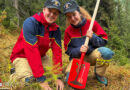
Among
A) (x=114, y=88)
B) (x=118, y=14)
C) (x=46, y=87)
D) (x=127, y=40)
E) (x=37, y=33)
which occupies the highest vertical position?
(x=118, y=14)

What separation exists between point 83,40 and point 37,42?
0.85 m

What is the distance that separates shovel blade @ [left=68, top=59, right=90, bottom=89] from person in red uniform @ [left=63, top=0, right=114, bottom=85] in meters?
0.18

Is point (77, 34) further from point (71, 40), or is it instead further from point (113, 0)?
point (113, 0)

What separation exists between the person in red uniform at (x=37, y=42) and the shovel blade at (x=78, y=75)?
8.3 inches

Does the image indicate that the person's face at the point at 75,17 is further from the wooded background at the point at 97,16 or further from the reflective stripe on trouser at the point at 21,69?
the wooded background at the point at 97,16

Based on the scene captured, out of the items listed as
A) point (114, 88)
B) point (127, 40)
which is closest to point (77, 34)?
point (114, 88)

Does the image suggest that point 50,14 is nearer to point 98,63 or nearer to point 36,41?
point 36,41

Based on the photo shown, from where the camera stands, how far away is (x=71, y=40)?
2605 mm

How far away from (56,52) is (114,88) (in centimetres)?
116

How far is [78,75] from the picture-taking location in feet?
7.45

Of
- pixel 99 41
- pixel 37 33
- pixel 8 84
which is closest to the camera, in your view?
pixel 8 84

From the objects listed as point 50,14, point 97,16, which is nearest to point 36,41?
point 50,14

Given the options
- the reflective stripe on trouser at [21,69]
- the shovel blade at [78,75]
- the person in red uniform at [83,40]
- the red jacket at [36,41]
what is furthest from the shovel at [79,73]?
the reflective stripe on trouser at [21,69]

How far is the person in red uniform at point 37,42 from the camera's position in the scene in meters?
2.01
